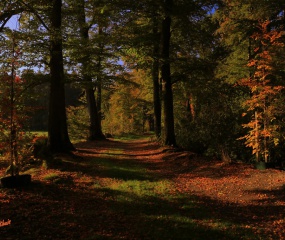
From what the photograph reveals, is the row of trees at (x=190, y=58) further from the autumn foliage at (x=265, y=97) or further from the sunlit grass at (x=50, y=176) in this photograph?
the sunlit grass at (x=50, y=176)

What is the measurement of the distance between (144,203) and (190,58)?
450 inches

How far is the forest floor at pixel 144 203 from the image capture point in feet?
17.2

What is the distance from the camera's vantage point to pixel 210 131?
46.3 feet

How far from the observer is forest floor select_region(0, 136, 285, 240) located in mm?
5242

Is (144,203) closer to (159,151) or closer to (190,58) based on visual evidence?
(159,151)

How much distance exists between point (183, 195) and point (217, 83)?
33.1 feet

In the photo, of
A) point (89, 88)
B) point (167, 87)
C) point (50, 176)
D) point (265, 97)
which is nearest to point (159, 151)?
point (167, 87)

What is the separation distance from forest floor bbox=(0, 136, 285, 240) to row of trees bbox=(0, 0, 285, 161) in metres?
2.26

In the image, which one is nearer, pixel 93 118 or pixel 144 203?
pixel 144 203

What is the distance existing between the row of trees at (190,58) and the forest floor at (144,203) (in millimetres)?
2264

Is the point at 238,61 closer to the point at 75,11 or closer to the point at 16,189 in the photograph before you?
the point at 75,11

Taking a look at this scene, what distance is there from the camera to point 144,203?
704 cm

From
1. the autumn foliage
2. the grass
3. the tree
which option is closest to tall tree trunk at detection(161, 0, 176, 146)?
the tree

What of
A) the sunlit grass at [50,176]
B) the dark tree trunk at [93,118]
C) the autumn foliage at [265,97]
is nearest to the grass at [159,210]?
the sunlit grass at [50,176]
